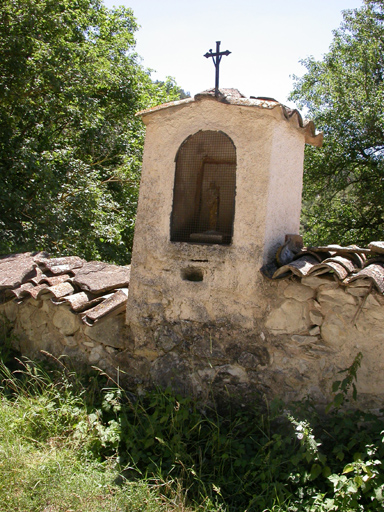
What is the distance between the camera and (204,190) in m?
4.46

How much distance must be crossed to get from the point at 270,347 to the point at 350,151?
27.3 feet

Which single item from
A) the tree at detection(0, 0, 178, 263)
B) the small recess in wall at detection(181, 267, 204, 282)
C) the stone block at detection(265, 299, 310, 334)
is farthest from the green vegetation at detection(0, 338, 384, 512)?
the tree at detection(0, 0, 178, 263)

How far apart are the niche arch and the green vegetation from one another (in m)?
1.37

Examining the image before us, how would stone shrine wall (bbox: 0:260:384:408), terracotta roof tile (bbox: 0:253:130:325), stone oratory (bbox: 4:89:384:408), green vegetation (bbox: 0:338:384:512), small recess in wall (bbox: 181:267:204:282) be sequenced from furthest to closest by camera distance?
terracotta roof tile (bbox: 0:253:130:325) < small recess in wall (bbox: 181:267:204:282) < stone oratory (bbox: 4:89:384:408) < stone shrine wall (bbox: 0:260:384:408) < green vegetation (bbox: 0:338:384:512)

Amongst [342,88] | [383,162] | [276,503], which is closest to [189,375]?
[276,503]

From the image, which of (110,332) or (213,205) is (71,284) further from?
(213,205)

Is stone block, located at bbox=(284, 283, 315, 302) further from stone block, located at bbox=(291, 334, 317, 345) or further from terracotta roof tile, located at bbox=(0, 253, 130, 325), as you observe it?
terracotta roof tile, located at bbox=(0, 253, 130, 325)

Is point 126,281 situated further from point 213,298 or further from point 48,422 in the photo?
point 48,422

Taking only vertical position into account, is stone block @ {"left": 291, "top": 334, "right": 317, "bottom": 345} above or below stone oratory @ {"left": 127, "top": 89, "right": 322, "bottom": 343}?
below

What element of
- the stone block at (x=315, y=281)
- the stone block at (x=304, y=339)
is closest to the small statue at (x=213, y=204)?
the stone block at (x=315, y=281)

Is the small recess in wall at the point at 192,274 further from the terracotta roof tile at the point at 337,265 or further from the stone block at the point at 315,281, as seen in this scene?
the stone block at the point at 315,281

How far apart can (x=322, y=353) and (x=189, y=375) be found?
41.1 inches

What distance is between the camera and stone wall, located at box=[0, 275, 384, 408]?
3322 millimetres

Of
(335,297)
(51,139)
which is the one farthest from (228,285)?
(51,139)
